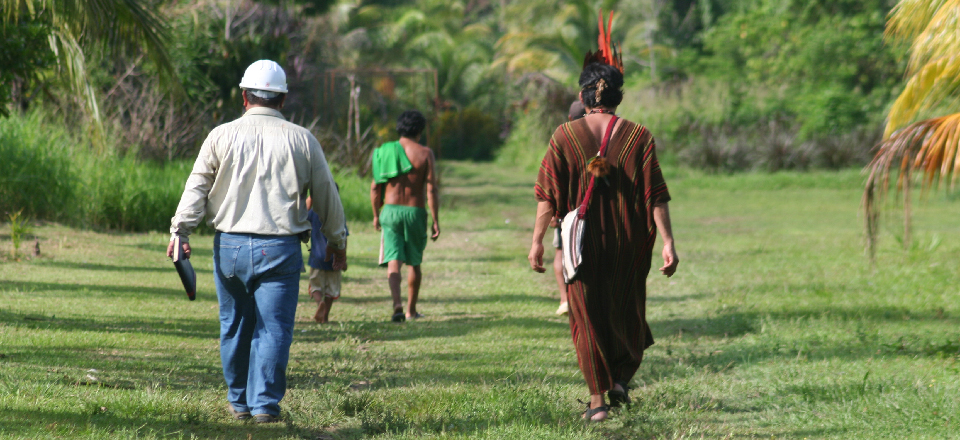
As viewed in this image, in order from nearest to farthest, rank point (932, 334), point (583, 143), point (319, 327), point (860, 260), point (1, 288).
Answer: point (583, 143), point (932, 334), point (319, 327), point (1, 288), point (860, 260)

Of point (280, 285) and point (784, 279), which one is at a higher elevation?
point (280, 285)

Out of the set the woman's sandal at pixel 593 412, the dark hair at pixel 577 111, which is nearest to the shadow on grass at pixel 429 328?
the dark hair at pixel 577 111

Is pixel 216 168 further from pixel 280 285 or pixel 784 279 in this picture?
pixel 784 279

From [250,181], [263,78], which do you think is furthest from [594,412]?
[263,78]

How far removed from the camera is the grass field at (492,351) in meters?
4.58

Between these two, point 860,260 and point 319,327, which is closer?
point 319,327

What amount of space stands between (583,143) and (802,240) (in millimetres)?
9228

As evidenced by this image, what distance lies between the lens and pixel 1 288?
795 cm

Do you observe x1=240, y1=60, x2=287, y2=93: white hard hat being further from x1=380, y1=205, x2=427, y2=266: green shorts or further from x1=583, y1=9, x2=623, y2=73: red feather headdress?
x1=380, y1=205, x2=427, y2=266: green shorts

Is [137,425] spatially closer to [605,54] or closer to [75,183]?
[605,54]

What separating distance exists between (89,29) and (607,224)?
5.96 m

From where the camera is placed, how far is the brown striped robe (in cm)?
471

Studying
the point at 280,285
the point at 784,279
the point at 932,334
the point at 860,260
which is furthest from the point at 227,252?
the point at 860,260

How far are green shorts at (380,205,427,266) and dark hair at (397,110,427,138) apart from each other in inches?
24.6
